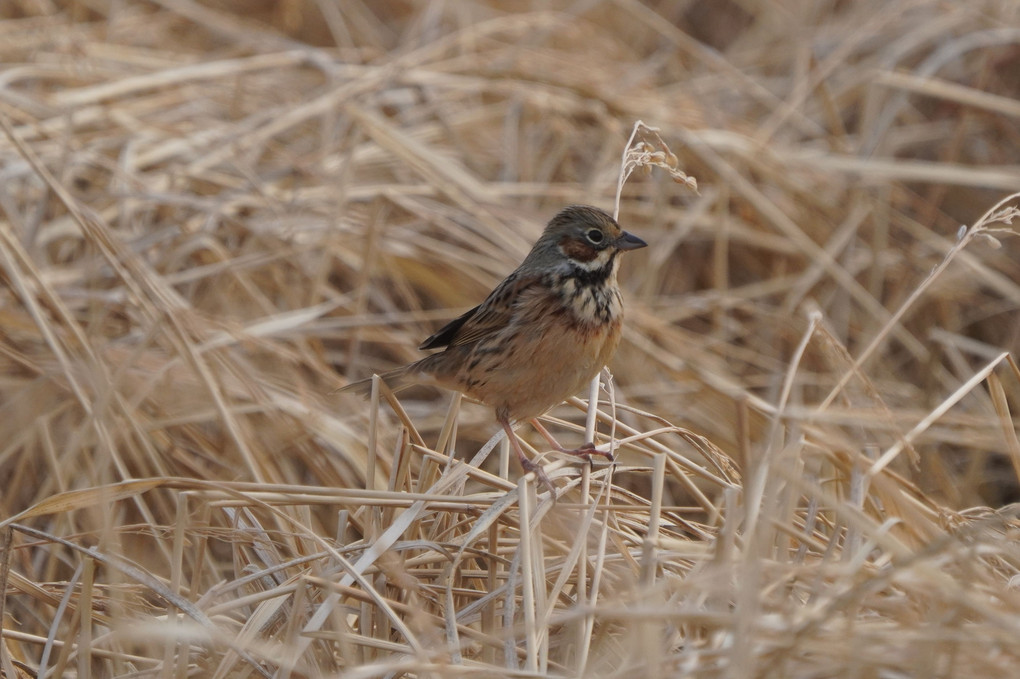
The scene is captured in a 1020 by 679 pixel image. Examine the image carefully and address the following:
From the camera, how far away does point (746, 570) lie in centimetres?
173

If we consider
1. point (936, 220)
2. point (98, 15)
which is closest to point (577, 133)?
point (936, 220)

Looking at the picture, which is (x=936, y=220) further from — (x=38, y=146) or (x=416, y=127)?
(x=38, y=146)

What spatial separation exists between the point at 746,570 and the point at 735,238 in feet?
12.7

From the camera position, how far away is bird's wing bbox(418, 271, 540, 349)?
11.0 feet

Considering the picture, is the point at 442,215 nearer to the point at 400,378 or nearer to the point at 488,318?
the point at 400,378

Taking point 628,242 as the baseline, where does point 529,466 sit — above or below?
below

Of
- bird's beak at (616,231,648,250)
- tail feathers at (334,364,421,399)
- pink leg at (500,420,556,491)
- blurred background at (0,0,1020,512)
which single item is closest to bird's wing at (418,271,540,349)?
tail feathers at (334,364,421,399)

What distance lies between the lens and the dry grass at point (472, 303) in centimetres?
206

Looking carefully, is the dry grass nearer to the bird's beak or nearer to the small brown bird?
the small brown bird

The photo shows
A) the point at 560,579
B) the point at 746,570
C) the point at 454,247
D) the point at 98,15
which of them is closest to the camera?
the point at 746,570

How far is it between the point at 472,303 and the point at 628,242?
166cm

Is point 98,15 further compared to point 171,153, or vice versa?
point 98,15

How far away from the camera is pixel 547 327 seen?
3152 millimetres

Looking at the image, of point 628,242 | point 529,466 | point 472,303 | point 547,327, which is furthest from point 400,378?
point 472,303
